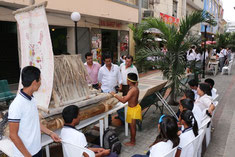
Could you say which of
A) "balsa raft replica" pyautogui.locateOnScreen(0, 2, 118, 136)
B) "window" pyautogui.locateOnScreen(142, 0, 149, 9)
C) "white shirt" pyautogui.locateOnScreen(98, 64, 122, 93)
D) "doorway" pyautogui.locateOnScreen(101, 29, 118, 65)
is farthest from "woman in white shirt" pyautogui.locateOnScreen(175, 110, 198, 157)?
"window" pyautogui.locateOnScreen(142, 0, 149, 9)

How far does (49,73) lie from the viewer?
110 inches

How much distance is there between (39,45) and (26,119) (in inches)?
48.0

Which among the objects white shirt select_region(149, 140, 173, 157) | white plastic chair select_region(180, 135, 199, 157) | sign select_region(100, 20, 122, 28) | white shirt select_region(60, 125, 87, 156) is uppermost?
sign select_region(100, 20, 122, 28)

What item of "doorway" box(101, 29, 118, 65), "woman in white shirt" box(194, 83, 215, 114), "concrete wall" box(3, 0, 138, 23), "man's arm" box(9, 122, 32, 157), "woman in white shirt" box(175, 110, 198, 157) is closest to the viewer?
"man's arm" box(9, 122, 32, 157)

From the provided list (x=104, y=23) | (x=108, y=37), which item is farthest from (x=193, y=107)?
(x=108, y=37)

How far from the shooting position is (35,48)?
2891 millimetres

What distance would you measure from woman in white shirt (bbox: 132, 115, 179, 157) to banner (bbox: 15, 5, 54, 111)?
5.07ft

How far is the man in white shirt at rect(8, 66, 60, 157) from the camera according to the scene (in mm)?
1896

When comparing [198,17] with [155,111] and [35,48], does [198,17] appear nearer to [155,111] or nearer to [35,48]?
[155,111]

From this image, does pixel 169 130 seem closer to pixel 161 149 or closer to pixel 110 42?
pixel 161 149

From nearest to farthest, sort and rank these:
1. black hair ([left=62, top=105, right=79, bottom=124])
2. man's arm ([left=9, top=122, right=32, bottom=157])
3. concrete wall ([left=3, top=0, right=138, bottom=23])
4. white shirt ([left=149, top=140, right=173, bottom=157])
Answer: man's arm ([left=9, top=122, right=32, bottom=157])
white shirt ([left=149, top=140, right=173, bottom=157])
black hair ([left=62, top=105, right=79, bottom=124])
concrete wall ([left=3, top=0, right=138, bottom=23])

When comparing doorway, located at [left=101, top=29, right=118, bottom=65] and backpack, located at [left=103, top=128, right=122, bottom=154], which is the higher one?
doorway, located at [left=101, top=29, right=118, bottom=65]

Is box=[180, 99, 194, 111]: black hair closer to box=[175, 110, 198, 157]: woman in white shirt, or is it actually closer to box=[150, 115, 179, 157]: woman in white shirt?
box=[175, 110, 198, 157]: woman in white shirt

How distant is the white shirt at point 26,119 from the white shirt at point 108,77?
10.1 feet
